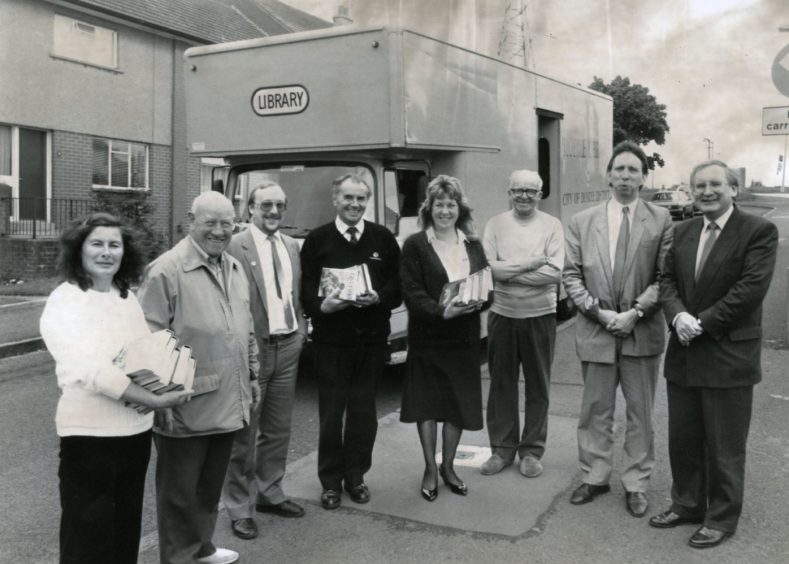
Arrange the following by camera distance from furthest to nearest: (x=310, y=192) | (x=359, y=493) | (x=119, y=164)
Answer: (x=119, y=164) → (x=310, y=192) → (x=359, y=493)

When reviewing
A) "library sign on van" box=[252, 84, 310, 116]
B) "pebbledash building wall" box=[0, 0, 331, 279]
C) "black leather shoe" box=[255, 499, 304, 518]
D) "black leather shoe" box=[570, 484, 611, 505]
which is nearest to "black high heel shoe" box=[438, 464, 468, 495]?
"black leather shoe" box=[570, 484, 611, 505]

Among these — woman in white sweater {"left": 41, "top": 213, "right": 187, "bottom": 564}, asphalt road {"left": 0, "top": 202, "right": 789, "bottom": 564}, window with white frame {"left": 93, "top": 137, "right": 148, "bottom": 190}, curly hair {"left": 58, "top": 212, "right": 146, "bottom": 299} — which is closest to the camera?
woman in white sweater {"left": 41, "top": 213, "right": 187, "bottom": 564}

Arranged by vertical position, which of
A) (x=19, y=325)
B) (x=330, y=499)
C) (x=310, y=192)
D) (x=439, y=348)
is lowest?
(x=330, y=499)

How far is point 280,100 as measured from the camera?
23.1 feet

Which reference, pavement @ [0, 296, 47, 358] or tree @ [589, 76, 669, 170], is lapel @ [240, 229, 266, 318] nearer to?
pavement @ [0, 296, 47, 358]

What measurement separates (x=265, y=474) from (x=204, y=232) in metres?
1.61

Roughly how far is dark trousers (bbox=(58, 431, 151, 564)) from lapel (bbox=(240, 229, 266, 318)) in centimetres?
129

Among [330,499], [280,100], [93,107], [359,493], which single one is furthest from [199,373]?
[93,107]

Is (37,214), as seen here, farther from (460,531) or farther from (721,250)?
(721,250)

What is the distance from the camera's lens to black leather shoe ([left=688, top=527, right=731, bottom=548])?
3.88 m

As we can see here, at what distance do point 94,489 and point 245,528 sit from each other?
4.17 ft

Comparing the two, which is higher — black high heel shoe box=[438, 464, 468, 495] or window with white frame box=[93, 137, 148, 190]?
window with white frame box=[93, 137, 148, 190]

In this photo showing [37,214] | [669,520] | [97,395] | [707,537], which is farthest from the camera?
[37,214]

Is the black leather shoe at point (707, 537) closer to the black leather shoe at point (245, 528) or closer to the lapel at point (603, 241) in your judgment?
the lapel at point (603, 241)
